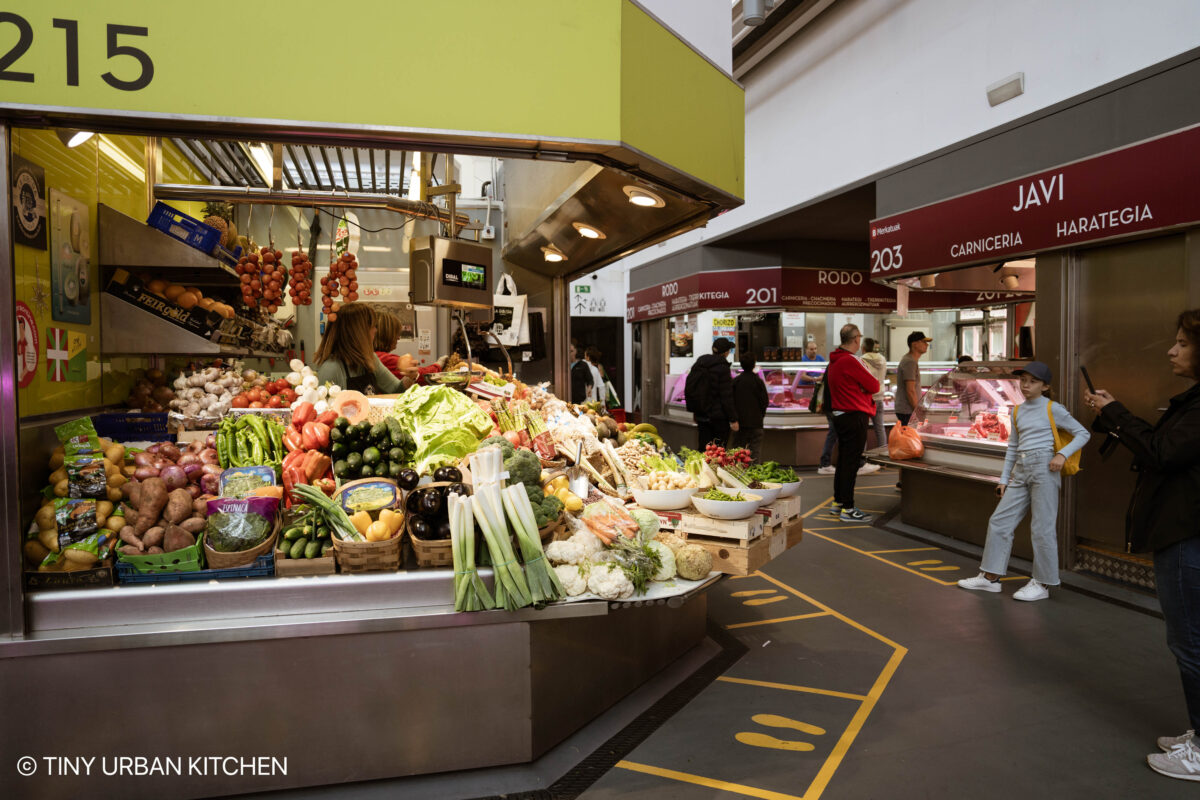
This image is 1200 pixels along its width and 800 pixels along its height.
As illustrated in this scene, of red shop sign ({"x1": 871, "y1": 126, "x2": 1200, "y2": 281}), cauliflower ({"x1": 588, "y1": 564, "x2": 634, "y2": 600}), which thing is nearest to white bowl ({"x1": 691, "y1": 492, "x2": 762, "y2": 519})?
cauliflower ({"x1": 588, "y1": 564, "x2": 634, "y2": 600})

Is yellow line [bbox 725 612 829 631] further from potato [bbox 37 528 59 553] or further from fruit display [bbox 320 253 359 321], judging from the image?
fruit display [bbox 320 253 359 321]

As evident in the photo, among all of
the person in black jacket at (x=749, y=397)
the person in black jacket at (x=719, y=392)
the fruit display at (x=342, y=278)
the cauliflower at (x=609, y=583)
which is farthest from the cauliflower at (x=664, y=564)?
the person in black jacket at (x=749, y=397)

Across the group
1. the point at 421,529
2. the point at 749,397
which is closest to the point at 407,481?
the point at 421,529

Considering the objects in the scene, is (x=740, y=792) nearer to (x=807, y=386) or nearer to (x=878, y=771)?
(x=878, y=771)

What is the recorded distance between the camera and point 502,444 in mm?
3602

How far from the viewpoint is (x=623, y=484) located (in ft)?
14.0

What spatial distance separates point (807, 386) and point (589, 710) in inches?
359

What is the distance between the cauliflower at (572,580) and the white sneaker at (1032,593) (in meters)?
3.88

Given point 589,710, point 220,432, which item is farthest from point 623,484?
point 220,432

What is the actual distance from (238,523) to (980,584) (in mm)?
5229

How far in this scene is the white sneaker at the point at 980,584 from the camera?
5.33m

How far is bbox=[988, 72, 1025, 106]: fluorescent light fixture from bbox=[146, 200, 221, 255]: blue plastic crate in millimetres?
6493

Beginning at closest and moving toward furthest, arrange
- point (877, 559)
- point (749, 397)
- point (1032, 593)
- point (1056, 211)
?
point (1032, 593) → point (1056, 211) → point (877, 559) → point (749, 397)

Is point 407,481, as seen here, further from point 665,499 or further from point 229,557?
point 665,499
